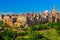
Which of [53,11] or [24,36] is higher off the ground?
[53,11]

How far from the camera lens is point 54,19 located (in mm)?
34656

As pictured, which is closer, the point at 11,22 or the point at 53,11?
the point at 11,22

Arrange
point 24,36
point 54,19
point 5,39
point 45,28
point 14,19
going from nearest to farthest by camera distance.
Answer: point 5,39 < point 24,36 < point 45,28 < point 14,19 < point 54,19

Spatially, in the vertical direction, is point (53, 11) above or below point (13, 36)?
above

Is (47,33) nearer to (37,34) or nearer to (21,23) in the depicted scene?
(37,34)

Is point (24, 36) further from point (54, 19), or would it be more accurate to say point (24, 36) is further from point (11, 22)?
point (54, 19)

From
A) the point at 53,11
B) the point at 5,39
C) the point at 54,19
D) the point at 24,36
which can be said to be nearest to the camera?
the point at 5,39

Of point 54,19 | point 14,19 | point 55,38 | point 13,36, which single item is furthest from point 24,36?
point 54,19

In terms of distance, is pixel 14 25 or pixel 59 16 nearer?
pixel 14 25

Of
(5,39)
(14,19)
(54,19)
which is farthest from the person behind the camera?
(54,19)

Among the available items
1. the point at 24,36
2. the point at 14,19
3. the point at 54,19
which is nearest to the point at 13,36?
the point at 24,36

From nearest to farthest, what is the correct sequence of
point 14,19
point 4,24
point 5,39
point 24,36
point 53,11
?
point 5,39, point 24,36, point 4,24, point 14,19, point 53,11

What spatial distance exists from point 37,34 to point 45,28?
342cm

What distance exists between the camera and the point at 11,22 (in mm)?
30641
